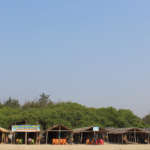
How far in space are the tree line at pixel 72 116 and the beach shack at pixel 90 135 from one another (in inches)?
272

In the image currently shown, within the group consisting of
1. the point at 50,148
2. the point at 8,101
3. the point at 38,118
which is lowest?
the point at 50,148

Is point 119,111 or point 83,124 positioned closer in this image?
point 83,124

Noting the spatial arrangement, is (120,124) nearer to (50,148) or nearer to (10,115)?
(10,115)

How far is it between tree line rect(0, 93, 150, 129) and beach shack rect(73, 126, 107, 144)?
6896 millimetres

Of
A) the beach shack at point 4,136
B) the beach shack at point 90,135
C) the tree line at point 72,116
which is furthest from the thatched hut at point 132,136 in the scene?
the beach shack at point 4,136

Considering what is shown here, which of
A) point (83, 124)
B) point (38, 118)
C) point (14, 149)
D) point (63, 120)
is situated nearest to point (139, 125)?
point (83, 124)

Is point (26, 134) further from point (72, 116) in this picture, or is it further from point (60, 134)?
point (72, 116)

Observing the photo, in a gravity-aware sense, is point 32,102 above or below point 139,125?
above

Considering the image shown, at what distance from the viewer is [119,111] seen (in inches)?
1737

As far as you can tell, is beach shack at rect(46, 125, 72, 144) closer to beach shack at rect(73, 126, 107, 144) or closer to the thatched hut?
beach shack at rect(73, 126, 107, 144)

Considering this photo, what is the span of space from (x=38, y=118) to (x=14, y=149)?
54.0 ft

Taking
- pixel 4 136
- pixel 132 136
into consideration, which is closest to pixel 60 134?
pixel 4 136

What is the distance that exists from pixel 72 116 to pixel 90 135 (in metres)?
9.70

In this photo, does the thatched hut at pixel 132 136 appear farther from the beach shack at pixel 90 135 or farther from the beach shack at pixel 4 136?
the beach shack at pixel 4 136
